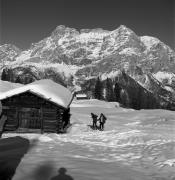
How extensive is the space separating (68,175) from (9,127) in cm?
1926

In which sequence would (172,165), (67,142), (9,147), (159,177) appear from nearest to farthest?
(159,177), (172,165), (9,147), (67,142)

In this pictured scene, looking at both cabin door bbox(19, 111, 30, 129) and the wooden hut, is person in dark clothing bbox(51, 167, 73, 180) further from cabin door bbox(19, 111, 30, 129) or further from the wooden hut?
cabin door bbox(19, 111, 30, 129)

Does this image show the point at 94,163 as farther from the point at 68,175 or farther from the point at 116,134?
the point at 116,134

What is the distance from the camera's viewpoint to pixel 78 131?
33.5 metres

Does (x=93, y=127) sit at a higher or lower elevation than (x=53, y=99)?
lower

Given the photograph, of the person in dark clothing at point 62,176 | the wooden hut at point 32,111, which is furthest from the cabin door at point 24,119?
the person in dark clothing at point 62,176

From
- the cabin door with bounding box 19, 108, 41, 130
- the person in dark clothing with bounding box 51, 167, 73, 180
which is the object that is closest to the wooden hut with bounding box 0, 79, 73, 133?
the cabin door with bounding box 19, 108, 41, 130

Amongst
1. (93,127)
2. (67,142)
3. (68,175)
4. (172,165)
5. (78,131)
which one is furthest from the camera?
(93,127)

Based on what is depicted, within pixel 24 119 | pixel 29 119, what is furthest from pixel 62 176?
pixel 24 119

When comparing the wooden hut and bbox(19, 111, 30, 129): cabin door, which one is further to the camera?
bbox(19, 111, 30, 129): cabin door

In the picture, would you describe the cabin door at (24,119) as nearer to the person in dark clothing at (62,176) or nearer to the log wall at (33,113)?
the log wall at (33,113)

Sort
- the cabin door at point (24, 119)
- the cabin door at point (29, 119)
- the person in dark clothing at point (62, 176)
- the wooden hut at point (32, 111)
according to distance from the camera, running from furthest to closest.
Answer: the cabin door at point (24, 119)
the cabin door at point (29, 119)
the wooden hut at point (32, 111)
the person in dark clothing at point (62, 176)

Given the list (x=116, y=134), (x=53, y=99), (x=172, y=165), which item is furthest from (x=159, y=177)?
(x=53, y=99)

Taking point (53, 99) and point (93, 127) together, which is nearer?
point (53, 99)
